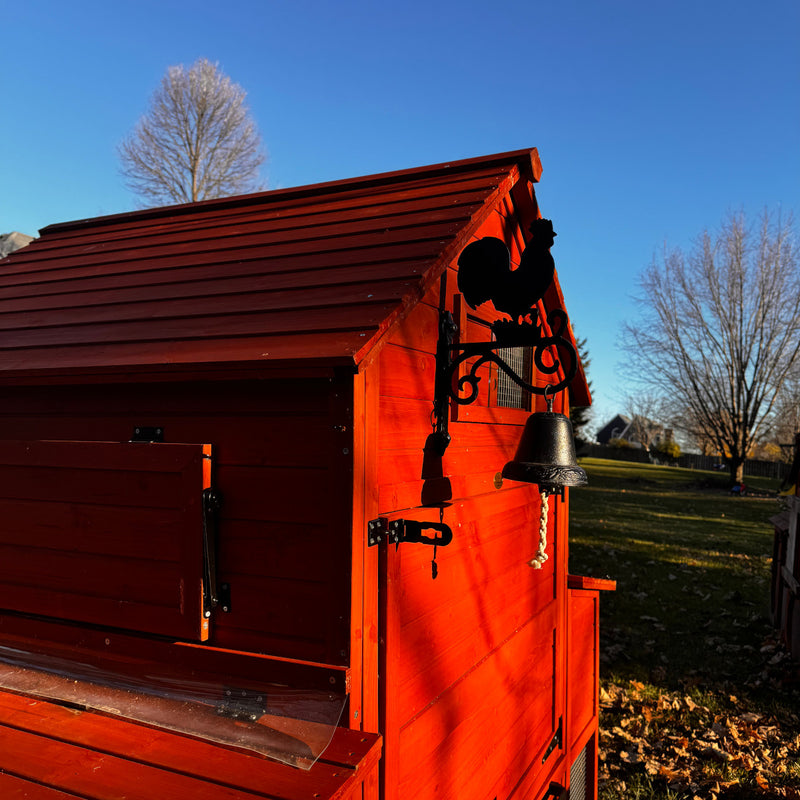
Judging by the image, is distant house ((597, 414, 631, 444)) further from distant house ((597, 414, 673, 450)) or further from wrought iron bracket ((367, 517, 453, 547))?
wrought iron bracket ((367, 517, 453, 547))

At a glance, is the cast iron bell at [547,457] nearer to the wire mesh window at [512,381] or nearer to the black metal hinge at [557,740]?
the wire mesh window at [512,381]

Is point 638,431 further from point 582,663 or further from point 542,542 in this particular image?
point 542,542

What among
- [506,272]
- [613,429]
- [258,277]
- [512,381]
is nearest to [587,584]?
[512,381]

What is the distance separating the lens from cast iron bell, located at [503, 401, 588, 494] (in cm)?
242

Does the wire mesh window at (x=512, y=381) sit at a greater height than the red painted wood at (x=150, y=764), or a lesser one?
greater

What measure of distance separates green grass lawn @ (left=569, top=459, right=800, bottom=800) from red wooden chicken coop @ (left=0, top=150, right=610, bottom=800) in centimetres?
267

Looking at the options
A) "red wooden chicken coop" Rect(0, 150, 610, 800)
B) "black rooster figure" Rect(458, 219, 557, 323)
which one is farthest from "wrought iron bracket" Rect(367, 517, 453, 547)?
"black rooster figure" Rect(458, 219, 557, 323)

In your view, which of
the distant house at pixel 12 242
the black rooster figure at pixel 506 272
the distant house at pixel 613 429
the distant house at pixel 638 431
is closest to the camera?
the black rooster figure at pixel 506 272

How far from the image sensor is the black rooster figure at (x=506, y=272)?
267 cm

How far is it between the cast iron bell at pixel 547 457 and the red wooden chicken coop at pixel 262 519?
10.1 inches

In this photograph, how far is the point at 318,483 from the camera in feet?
6.86

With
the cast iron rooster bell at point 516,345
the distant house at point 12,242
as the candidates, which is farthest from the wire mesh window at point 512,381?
the distant house at point 12,242

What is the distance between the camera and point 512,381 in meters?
3.65

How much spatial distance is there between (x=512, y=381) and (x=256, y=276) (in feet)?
5.48
